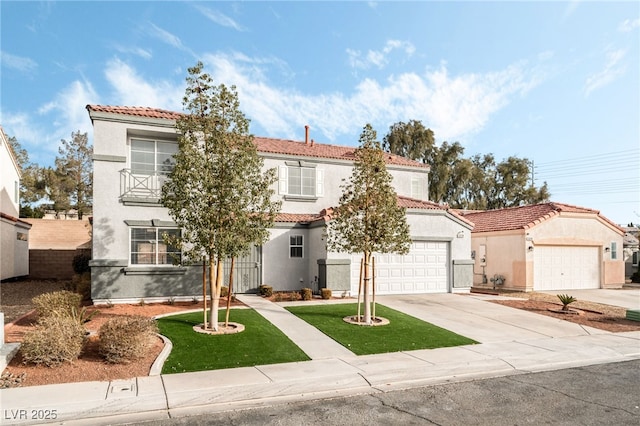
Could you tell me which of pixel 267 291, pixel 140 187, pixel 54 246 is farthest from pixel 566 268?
pixel 54 246

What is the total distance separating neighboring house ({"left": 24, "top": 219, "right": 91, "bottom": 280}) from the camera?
2652cm

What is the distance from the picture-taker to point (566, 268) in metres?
23.3

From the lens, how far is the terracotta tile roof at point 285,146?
15591mm

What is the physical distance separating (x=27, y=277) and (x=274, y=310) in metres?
19.3

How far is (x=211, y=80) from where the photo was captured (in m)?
11.6

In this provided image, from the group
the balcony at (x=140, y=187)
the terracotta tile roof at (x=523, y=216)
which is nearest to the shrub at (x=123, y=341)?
the balcony at (x=140, y=187)

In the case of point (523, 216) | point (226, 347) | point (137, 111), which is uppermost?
point (137, 111)

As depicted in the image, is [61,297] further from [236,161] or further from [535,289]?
[535,289]

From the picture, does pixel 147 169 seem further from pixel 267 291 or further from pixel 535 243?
pixel 535 243

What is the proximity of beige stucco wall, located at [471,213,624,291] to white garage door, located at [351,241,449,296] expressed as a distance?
5.10 metres

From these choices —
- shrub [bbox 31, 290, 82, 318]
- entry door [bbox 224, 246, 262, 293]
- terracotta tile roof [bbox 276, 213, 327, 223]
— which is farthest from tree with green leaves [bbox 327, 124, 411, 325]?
shrub [bbox 31, 290, 82, 318]

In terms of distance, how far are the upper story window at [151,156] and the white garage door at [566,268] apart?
1862 centimetres

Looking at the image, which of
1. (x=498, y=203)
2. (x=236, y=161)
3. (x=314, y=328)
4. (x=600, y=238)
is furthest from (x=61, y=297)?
(x=498, y=203)

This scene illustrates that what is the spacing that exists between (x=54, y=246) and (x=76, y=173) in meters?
15.2
